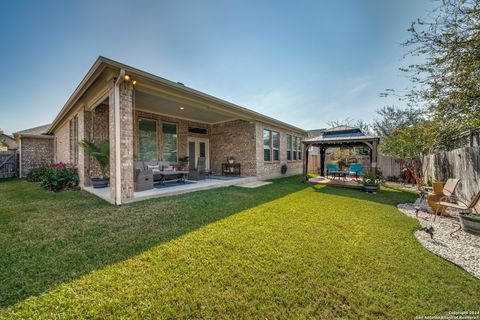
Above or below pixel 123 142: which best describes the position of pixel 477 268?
below

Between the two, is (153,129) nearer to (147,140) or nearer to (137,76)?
(147,140)

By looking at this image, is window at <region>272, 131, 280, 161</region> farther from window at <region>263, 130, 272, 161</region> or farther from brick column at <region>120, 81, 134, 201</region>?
brick column at <region>120, 81, 134, 201</region>

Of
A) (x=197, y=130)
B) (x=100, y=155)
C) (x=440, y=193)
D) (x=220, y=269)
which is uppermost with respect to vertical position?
(x=197, y=130)

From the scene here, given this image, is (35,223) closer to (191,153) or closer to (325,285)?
(325,285)

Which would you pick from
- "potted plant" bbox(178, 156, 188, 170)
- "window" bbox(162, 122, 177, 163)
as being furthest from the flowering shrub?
"potted plant" bbox(178, 156, 188, 170)

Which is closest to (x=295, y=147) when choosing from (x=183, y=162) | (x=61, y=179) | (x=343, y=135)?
(x=343, y=135)

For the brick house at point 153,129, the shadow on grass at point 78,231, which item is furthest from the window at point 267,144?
the shadow on grass at point 78,231

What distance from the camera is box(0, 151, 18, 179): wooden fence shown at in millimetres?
12679

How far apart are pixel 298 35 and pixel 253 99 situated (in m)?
5.67

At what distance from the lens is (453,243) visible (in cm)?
312

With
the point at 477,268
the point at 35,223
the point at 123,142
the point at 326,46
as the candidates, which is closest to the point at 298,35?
the point at 326,46

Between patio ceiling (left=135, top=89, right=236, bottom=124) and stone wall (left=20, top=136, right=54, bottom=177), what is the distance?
10.9m

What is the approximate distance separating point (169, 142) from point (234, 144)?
3526 millimetres

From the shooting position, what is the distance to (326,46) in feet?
24.4
